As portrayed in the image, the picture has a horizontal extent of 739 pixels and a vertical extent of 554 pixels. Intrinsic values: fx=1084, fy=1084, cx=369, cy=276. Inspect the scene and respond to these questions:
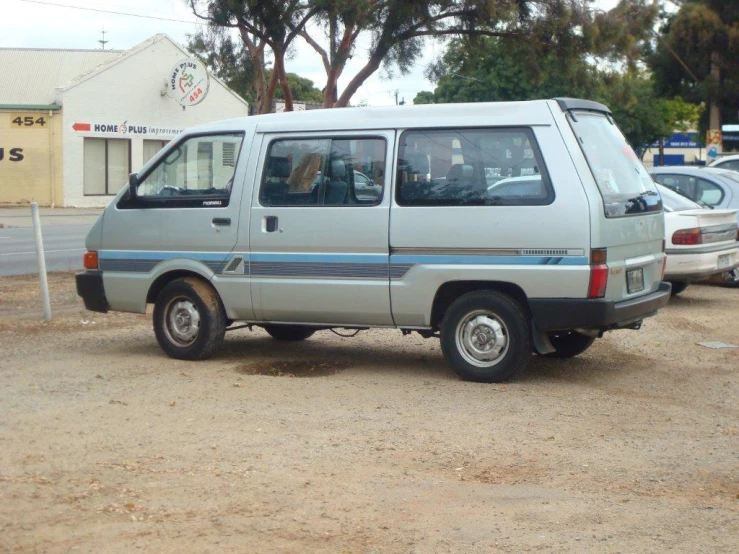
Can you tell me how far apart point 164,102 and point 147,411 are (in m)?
37.8

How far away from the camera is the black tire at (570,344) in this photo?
370 inches

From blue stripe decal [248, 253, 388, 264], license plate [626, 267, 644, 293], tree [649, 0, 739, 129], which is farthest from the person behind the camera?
tree [649, 0, 739, 129]

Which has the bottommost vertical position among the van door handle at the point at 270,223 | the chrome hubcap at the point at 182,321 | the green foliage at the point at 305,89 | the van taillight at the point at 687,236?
the chrome hubcap at the point at 182,321

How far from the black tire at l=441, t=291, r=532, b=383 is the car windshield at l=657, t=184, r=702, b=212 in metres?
5.80

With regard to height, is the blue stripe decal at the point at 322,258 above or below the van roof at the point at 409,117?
below

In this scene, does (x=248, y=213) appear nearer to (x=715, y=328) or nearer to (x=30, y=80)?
(x=715, y=328)

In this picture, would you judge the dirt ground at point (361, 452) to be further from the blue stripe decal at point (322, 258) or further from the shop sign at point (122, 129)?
the shop sign at point (122, 129)

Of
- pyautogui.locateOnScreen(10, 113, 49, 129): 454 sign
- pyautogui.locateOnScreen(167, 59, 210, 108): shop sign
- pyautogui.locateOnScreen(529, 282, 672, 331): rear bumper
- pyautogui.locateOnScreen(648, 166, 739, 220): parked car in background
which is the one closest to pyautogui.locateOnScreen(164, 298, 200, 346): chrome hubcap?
pyautogui.locateOnScreen(529, 282, 672, 331): rear bumper

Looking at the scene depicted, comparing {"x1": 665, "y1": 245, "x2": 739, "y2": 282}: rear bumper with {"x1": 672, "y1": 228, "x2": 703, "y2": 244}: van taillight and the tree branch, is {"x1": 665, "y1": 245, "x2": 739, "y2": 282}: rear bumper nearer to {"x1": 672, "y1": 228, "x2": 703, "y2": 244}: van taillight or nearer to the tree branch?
{"x1": 672, "y1": 228, "x2": 703, "y2": 244}: van taillight

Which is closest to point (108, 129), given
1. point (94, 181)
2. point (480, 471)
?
point (94, 181)

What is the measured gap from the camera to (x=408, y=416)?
734 centimetres

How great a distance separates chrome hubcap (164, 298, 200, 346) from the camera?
30.8ft

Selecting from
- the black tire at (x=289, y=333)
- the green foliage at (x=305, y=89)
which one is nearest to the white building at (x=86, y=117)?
the black tire at (x=289, y=333)

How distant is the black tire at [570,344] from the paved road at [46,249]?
1004 cm
